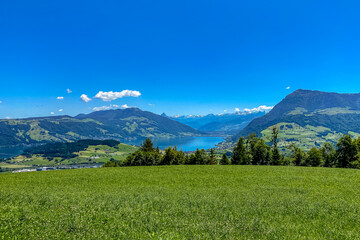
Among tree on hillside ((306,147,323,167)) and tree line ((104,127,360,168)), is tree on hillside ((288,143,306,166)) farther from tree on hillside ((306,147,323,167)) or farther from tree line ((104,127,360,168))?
tree on hillside ((306,147,323,167))

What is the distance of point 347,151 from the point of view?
56750 mm

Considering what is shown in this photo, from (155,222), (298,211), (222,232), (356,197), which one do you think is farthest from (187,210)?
(356,197)

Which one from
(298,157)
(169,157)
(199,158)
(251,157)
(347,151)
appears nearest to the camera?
(347,151)

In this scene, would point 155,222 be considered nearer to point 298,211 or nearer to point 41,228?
point 41,228

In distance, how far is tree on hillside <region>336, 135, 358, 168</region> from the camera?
55594mm

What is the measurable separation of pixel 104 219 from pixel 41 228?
2.79m

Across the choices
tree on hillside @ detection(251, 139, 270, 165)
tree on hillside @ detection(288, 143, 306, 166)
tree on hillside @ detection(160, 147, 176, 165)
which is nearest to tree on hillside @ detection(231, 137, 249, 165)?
tree on hillside @ detection(251, 139, 270, 165)

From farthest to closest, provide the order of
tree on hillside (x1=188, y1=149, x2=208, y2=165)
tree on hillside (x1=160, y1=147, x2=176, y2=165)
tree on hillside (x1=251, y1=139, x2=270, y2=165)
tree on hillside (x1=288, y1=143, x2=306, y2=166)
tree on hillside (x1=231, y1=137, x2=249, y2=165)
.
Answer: tree on hillside (x1=288, y1=143, x2=306, y2=166) < tree on hillside (x1=251, y1=139, x2=270, y2=165) < tree on hillside (x1=231, y1=137, x2=249, y2=165) < tree on hillside (x1=188, y1=149, x2=208, y2=165) < tree on hillside (x1=160, y1=147, x2=176, y2=165)

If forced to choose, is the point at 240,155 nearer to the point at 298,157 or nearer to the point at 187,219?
the point at 298,157

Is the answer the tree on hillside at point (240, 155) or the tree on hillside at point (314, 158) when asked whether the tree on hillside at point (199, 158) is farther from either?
the tree on hillside at point (314, 158)

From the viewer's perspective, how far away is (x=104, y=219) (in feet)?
32.3

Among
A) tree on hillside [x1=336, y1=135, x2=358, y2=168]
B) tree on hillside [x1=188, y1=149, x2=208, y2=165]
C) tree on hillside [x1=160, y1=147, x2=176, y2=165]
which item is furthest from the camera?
tree on hillside [x1=188, y1=149, x2=208, y2=165]

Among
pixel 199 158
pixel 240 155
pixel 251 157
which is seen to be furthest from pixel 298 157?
pixel 199 158

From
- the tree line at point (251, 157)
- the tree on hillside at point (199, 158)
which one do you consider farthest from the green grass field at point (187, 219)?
→ the tree on hillside at point (199, 158)
